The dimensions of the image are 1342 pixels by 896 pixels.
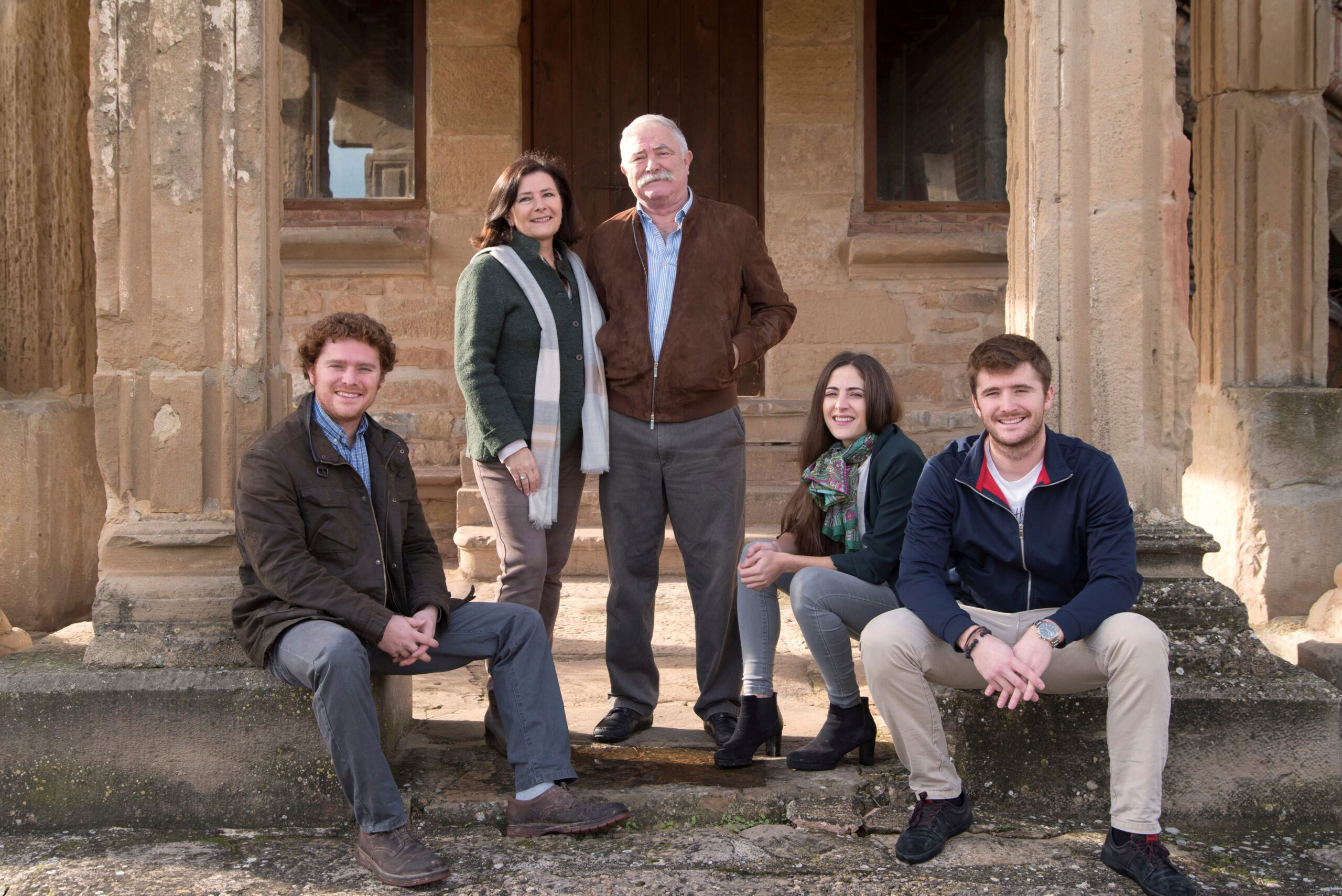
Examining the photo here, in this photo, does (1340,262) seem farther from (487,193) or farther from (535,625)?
(535,625)

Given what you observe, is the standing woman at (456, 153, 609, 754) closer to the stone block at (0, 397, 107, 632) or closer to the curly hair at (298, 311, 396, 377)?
the curly hair at (298, 311, 396, 377)

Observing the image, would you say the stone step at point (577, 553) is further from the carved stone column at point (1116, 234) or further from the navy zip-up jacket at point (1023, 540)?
the navy zip-up jacket at point (1023, 540)

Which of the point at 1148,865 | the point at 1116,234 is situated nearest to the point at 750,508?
the point at 1116,234

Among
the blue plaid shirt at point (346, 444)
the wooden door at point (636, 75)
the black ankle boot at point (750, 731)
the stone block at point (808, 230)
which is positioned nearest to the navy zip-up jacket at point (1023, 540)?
the black ankle boot at point (750, 731)

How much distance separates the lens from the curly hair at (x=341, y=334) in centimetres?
304

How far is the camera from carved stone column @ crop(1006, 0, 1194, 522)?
135 inches

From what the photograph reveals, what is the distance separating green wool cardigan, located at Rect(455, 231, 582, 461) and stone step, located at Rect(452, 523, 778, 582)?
2.47 m

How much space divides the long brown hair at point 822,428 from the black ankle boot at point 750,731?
0.45 meters

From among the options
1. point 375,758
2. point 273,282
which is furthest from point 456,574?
point 375,758

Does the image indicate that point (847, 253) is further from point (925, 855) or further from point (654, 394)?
point (925, 855)

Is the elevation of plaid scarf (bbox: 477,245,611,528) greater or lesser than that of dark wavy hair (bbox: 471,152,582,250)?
lesser

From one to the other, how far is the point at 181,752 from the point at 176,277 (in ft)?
4.28

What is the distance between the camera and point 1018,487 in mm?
3008

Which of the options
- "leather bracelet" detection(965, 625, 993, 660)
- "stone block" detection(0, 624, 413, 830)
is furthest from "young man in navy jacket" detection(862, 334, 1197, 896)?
"stone block" detection(0, 624, 413, 830)
